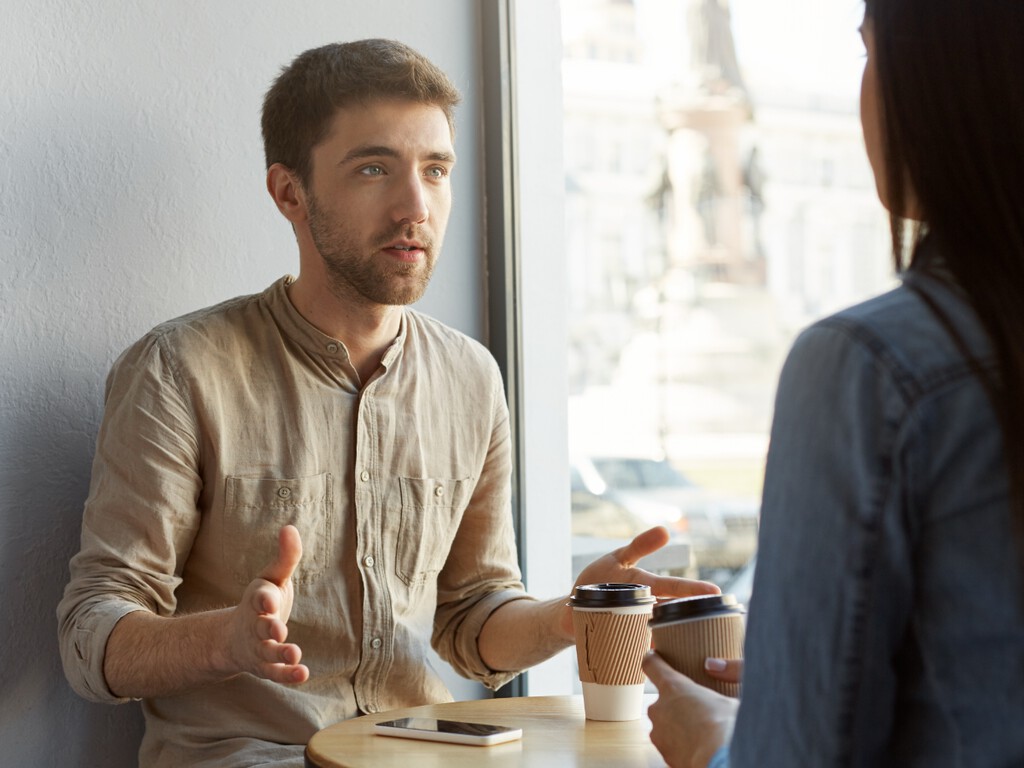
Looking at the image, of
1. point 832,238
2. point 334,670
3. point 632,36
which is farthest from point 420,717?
point 832,238

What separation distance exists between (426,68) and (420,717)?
104 centimetres

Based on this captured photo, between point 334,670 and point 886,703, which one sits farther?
point 334,670

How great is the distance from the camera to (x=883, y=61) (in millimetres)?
754

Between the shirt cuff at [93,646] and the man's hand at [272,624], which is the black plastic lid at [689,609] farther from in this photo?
the shirt cuff at [93,646]

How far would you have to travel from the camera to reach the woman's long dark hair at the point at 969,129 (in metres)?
0.71

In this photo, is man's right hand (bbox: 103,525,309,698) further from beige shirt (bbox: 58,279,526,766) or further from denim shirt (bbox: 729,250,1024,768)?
denim shirt (bbox: 729,250,1024,768)

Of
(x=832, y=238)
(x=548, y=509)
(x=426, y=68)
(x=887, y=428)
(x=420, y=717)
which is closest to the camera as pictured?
(x=887, y=428)

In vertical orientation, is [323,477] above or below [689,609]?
above

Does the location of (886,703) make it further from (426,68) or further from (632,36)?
(632,36)

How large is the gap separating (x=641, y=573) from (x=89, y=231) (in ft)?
3.24

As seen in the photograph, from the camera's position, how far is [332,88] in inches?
71.3

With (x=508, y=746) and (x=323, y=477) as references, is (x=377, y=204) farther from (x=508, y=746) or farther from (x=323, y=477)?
(x=508, y=746)

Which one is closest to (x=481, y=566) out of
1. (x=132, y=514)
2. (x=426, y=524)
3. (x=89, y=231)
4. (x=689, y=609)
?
(x=426, y=524)

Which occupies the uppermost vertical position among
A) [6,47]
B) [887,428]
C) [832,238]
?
[832,238]
